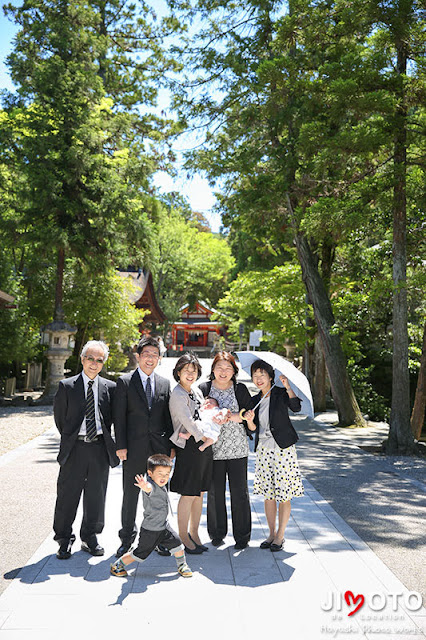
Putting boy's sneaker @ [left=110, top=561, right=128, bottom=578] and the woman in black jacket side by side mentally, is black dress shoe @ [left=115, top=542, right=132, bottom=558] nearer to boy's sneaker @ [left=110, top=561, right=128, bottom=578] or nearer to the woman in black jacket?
boy's sneaker @ [left=110, top=561, right=128, bottom=578]

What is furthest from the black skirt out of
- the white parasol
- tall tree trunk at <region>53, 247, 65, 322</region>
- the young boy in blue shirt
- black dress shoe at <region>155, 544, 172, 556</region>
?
tall tree trunk at <region>53, 247, 65, 322</region>

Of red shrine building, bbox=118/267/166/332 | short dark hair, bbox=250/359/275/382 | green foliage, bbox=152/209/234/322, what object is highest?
green foliage, bbox=152/209/234/322

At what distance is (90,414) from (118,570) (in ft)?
4.30

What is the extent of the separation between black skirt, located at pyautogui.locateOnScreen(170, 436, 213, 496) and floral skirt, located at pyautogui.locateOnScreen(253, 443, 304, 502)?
563 millimetres

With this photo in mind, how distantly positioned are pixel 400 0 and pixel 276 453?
866 cm

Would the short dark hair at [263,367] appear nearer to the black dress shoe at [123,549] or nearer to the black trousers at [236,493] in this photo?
the black trousers at [236,493]

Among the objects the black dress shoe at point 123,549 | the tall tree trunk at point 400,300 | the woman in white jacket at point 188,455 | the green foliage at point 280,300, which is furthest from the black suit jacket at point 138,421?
the green foliage at point 280,300

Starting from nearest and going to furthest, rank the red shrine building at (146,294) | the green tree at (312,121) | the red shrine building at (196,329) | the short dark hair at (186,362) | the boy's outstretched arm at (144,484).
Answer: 1. the boy's outstretched arm at (144,484)
2. the short dark hair at (186,362)
3. the green tree at (312,121)
4. the red shrine building at (146,294)
5. the red shrine building at (196,329)

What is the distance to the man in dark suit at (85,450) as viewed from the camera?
490 cm

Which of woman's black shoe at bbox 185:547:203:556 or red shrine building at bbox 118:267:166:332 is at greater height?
red shrine building at bbox 118:267:166:332

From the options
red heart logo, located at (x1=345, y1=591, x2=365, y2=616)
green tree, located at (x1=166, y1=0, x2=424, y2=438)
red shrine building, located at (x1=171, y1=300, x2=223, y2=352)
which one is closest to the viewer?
red heart logo, located at (x1=345, y1=591, x2=365, y2=616)

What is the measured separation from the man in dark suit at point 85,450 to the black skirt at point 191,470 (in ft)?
1.88

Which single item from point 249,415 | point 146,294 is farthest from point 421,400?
point 146,294

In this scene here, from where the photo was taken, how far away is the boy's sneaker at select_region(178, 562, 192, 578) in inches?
171
